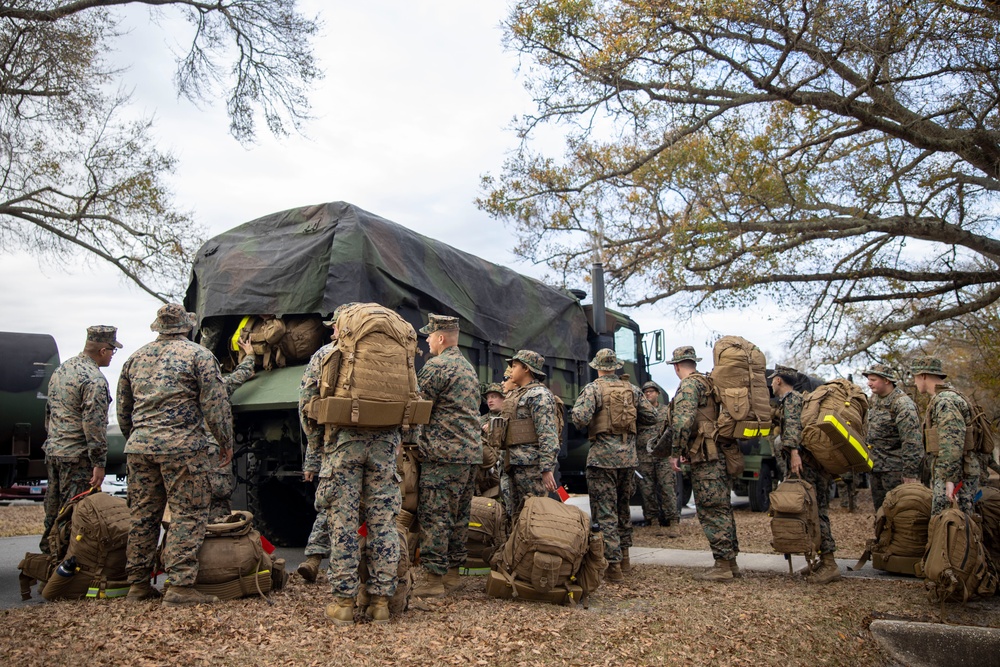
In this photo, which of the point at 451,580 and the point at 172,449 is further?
the point at 451,580

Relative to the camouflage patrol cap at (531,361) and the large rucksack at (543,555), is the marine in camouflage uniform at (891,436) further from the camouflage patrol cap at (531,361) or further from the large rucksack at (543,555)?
the large rucksack at (543,555)

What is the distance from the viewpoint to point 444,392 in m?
5.66

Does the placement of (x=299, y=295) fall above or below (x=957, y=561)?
above

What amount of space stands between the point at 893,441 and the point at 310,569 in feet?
20.7

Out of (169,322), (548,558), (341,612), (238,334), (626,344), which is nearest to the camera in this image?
(341,612)

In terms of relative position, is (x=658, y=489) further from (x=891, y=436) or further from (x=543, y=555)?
(x=543, y=555)

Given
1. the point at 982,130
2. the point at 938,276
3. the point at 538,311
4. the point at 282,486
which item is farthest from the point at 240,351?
the point at 938,276

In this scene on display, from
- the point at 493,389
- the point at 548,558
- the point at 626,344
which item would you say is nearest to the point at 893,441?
the point at 626,344

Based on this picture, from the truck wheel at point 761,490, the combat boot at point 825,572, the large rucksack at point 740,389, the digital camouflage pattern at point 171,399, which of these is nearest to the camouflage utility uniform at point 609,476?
the large rucksack at point 740,389

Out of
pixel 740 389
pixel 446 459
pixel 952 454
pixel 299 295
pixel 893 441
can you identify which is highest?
pixel 299 295

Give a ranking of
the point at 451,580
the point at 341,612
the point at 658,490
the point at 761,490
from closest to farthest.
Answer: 1. the point at 341,612
2. the point at 451,580
3. the point at 658,490
4. the point at 761,490

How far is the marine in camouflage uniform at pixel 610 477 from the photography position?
21.5 ft

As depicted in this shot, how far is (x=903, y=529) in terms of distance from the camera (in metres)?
6.87

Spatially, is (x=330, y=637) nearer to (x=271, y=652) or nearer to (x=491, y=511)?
(x=271, y=652)
